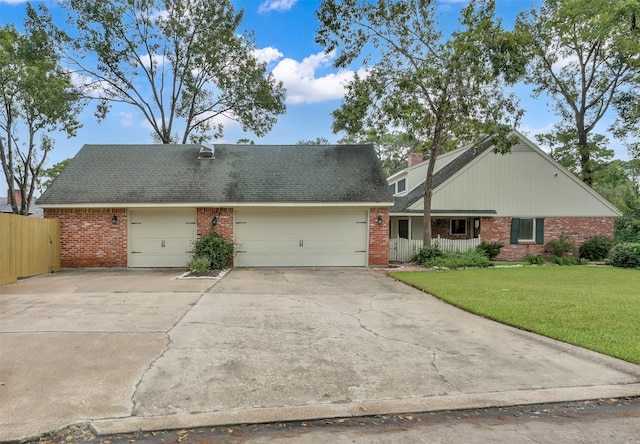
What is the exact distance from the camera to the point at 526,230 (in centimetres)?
1766

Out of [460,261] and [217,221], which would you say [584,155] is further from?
[217,221]

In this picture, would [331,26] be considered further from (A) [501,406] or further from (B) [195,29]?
(A) [501,406]

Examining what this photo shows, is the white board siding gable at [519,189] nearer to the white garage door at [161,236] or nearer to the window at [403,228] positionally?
the window at [403,228]

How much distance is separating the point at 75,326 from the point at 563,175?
20.3 meters

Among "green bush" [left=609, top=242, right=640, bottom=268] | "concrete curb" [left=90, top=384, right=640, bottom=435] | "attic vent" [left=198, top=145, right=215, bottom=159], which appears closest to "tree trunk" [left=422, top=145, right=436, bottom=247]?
"green bush" [left=609, top=242, right=640, bottom=268]

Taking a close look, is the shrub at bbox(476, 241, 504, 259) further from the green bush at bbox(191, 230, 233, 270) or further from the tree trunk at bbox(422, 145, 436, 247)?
the green bush at bbox(191, 230, 233, 270)

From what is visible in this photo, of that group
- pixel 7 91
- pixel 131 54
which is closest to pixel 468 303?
pixel 7 91

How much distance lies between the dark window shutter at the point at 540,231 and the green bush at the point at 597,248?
6.40 ft

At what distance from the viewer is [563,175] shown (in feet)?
58.2

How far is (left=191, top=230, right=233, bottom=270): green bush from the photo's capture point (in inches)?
477

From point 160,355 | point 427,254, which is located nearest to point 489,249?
point 427,254

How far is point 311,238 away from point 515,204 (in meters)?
10.6

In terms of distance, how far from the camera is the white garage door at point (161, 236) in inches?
514

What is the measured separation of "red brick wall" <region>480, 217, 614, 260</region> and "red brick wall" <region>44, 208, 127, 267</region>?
15.5 meters
